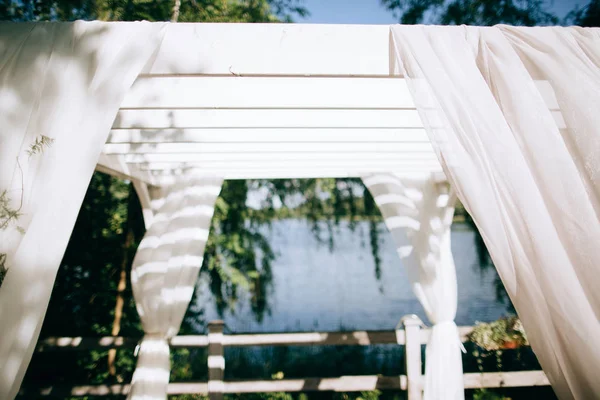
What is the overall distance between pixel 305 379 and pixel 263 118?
235 cm

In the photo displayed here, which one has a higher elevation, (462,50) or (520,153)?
(462,50)

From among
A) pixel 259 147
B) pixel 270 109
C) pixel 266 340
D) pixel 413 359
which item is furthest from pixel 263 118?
pixel 413 359

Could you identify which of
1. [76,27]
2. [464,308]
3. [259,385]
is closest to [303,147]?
[76,27]

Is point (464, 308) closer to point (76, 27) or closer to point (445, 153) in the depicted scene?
point (445, 153)

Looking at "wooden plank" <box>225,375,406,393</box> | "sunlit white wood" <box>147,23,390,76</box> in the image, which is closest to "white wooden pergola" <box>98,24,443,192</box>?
"sunlit white wood" <box>147,23,390,76</box>

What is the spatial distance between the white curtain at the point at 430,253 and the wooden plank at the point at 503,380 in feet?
1.87

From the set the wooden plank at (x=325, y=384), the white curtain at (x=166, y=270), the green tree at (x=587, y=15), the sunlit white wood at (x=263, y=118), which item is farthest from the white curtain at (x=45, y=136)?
the green tree at (x=587, y=15)

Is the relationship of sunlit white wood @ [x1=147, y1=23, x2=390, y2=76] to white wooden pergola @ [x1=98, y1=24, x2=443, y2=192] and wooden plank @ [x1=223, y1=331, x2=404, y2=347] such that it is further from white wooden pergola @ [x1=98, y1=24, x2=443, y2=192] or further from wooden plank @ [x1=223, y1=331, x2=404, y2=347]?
wooden plank @ [x1=223, y1=331, x2=404, y2=347]

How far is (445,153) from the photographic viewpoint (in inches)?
53.1

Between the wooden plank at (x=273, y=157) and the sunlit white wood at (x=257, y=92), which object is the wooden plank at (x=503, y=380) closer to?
the wooden plank at (x=273, y=157)

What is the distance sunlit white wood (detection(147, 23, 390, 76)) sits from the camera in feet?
4.84

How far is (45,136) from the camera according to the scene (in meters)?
1.32

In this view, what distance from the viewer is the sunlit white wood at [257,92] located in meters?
1.77

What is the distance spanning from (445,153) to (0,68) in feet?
5.76
